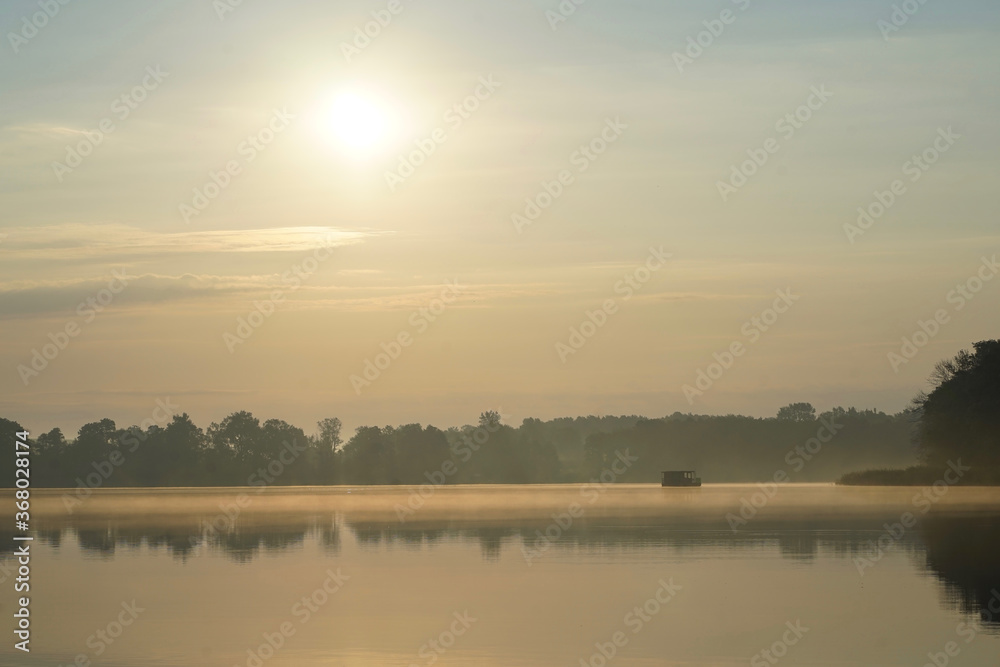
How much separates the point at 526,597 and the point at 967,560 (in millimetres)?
16128

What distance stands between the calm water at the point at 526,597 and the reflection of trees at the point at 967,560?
12cm

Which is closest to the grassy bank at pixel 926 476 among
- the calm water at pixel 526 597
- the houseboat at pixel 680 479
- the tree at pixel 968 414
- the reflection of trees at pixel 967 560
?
the tree at pixel 968 414

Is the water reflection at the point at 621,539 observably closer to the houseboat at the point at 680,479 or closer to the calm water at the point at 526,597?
the calm water at the point at 526,597

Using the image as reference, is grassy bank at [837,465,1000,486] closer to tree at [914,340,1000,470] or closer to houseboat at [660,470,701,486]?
tree at [914,340,1000,470]

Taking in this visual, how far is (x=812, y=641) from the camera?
25938 mm

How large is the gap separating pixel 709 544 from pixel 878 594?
57.0 ft

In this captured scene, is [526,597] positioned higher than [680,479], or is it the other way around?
[680,479]

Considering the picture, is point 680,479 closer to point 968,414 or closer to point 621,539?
point 968,414

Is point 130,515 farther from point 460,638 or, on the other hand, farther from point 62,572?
point 460,638

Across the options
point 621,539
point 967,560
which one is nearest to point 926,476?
point 621,539

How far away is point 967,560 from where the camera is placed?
132 feet

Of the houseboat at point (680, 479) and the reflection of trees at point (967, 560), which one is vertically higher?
the houseboat at point (680, 479)

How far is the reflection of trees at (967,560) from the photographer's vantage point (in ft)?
101

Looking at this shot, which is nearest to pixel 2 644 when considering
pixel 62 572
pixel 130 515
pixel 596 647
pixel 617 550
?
pixel 596 647
